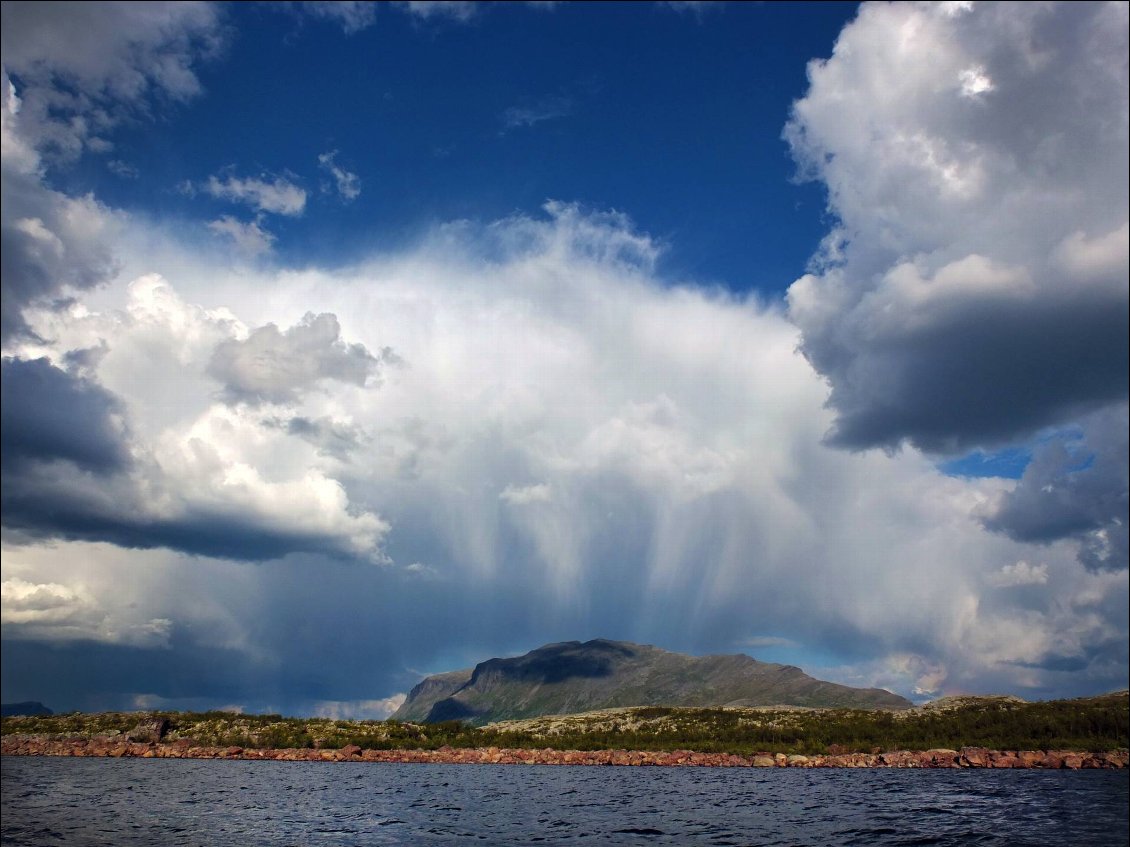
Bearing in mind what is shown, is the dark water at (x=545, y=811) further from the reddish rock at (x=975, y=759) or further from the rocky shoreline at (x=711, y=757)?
the rocky shoreline at (x=711, y=757)

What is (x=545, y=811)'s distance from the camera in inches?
2899

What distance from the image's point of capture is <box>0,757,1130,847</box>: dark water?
2101 inches

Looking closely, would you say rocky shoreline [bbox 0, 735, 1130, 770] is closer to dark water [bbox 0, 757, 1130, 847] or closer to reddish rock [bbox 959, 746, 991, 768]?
reddish rock [bbox 959, 746, 991, 768]

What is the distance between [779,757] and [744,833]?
14363 cm

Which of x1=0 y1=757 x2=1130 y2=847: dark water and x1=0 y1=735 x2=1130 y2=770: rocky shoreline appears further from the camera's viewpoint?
x1=0 y1=735 x2=1130 y2=770: rocky shoreline

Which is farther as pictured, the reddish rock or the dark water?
the reddish rock

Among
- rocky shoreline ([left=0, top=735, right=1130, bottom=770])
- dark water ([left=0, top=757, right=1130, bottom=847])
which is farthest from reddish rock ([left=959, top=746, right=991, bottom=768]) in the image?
dark water ([left=0, top=757, right=1130, bottom=847])

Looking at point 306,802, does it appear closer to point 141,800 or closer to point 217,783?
point 141,800

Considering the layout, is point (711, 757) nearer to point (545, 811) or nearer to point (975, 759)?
point (975, 759)

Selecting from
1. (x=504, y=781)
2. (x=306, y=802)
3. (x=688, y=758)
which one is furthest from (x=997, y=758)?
(x=306, y=802)

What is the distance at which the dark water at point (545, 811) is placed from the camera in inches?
2101

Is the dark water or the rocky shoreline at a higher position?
the dark water

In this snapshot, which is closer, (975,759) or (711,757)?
(975,759)

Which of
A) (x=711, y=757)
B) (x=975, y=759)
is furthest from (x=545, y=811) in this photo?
(x=975, y=759)
